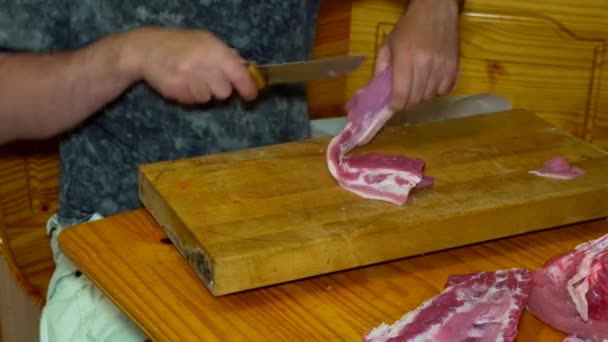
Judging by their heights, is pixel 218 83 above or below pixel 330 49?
above

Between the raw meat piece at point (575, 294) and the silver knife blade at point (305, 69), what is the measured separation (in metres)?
0.38

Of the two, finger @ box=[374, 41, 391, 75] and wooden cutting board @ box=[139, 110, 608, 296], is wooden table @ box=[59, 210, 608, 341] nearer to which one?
Result: wooden cutting board @ box=[139, 110, 608, 296]

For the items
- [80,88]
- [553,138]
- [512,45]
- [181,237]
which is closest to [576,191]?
[553,138]

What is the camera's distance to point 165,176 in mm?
1112

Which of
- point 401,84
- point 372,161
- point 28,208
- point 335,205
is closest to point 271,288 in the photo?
point 335,205

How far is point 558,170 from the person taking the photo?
1154 millimetres

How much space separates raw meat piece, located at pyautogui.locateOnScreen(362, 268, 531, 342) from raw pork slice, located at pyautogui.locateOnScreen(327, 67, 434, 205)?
0.14 metres

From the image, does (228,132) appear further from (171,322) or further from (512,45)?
(512,45)

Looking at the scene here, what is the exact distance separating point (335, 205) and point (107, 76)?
315 mm

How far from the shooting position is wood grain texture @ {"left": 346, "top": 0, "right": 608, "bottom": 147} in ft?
5.73

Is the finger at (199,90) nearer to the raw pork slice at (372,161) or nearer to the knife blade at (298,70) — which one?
the knife blade at (298,70)

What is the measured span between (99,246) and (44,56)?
26 cm

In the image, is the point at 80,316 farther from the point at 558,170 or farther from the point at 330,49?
the point at 330,49

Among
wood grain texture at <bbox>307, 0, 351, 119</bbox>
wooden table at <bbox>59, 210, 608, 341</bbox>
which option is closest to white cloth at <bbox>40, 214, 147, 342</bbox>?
wooden table at <bbox>59, 210, 608, 341</bbox>
